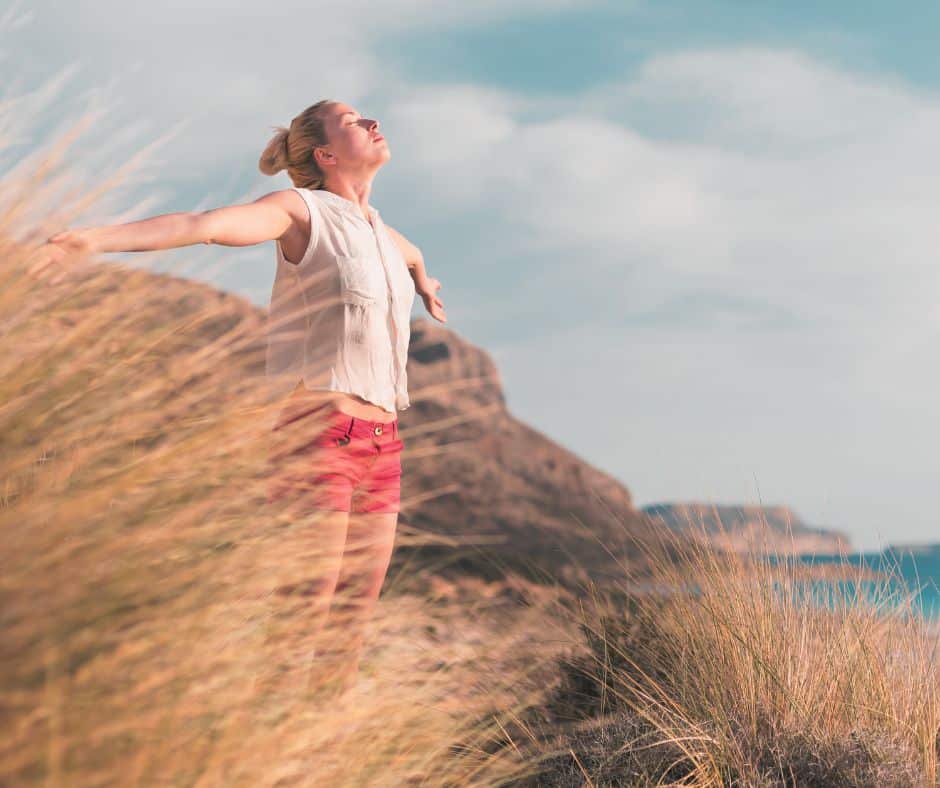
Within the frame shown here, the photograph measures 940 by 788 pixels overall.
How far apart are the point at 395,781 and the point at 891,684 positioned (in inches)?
89.1

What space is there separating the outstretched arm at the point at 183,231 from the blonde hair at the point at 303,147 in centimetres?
32

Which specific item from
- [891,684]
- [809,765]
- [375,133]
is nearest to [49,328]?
[375,133]

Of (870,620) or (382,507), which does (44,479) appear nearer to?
(382,507)

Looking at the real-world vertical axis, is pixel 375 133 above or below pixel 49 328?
above

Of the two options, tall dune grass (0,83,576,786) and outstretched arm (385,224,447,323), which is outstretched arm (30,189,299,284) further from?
outstretched arm (385,224,447,323)

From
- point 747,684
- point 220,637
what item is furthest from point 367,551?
point 747,684

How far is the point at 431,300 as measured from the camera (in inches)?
152

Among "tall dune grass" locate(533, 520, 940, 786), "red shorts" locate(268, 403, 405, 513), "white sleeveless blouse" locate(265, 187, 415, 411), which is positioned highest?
"white sleeveless blouse" locate(265, 187, 415, 411)

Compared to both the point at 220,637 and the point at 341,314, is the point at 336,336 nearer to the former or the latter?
the point at 341,314

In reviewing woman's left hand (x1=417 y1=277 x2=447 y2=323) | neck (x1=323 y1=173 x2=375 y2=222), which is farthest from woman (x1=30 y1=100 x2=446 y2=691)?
woman's left hand (x1=417 y1=277 x2=447 y2=323)

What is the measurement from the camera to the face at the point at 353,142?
3.23 metres

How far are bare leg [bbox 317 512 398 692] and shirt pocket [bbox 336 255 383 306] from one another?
610 millimetres

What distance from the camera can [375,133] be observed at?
3.28 m

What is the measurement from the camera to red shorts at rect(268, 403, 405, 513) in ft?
8.64
